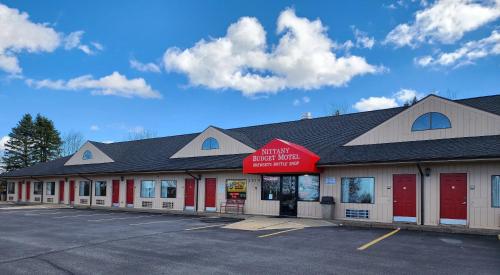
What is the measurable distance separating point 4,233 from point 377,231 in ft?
43.7

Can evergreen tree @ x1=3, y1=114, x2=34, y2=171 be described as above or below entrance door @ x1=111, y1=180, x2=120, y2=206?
above

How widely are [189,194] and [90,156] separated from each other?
13.5 meters

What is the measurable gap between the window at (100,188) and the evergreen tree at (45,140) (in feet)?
111

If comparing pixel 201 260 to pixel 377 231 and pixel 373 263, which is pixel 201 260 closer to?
pixel 373 263

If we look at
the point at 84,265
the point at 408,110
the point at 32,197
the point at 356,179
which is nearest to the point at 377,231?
the point at 356,179

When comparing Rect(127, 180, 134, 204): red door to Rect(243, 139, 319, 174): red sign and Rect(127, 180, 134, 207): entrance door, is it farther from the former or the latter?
Rect(243, 139, 319, 174): red sign

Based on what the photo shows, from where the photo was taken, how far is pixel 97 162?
3284 centimetres

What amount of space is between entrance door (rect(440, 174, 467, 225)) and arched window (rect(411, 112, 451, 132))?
2.34 m

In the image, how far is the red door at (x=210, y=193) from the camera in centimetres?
2323

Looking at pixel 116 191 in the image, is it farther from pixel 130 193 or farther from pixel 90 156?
pixel 90 156

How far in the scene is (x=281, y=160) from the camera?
1920 cm

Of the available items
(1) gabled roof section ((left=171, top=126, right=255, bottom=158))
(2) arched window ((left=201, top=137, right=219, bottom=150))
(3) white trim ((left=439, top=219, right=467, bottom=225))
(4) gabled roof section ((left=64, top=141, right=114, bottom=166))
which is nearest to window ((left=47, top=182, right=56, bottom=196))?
(4) gabled roof section ((left=64, top=141, right=114, bottom=166))

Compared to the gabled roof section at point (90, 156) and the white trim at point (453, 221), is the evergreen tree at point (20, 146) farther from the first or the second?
the white trim at point (453, 221)

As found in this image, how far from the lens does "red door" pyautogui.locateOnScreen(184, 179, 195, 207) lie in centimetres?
2425
